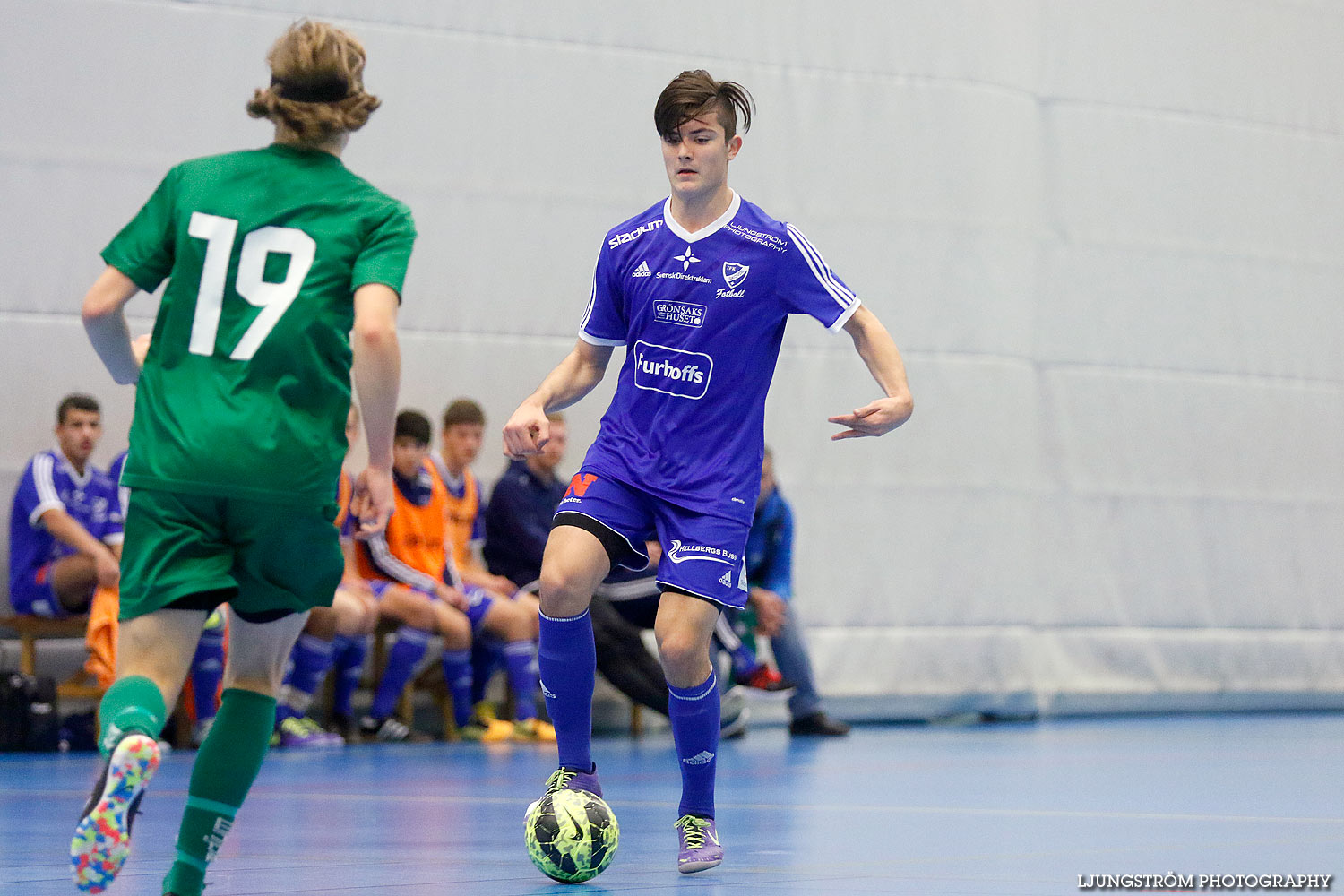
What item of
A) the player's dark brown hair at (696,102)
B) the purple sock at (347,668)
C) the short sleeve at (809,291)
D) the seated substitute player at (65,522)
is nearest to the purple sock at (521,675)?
the purple sock at (347,668)

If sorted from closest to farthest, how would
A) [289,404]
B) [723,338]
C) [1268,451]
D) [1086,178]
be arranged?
1. [289,404]
2. [723,338]
3. [1086,178]
4. [1268,451]

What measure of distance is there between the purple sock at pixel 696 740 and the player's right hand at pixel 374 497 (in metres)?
1.27

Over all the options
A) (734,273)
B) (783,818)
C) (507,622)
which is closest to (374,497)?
(734,273)

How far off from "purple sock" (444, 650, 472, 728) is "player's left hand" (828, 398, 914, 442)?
5428 mm

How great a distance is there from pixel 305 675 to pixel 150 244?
232 inches

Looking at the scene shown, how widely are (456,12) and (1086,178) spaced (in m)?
4.50

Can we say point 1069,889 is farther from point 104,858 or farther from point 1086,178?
point 1086,178

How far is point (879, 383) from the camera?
14.0 feet

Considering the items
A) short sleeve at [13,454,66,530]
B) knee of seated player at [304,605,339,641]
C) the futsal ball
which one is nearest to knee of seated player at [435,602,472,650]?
knee of seated player at [304,605,339,641]

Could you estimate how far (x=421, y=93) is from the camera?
10.1m

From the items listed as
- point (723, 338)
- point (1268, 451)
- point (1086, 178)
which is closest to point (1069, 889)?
point (723, 338)

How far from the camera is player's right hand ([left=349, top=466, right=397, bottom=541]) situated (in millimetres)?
3127

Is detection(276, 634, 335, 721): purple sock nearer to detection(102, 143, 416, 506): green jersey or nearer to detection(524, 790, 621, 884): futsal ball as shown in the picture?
detection(524, 790, 621, 884): futsal ball

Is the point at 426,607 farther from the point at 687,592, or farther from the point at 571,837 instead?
the point at 571,837
